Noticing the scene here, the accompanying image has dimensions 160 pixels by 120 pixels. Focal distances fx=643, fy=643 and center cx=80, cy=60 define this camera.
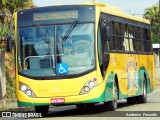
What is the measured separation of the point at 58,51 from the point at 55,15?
1167 millimetres

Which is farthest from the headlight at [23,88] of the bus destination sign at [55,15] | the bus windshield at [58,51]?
the bus destination sign at [55,15]

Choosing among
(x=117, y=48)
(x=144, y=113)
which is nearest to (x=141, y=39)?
(x=117, y=48)

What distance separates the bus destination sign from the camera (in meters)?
18.9

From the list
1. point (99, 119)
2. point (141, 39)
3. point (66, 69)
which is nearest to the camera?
point (99, 119)

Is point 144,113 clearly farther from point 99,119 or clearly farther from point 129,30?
point 129,30

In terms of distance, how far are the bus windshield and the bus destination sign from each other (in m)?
0.27

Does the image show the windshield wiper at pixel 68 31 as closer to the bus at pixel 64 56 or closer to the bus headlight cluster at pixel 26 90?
the bus at pixel 64 56

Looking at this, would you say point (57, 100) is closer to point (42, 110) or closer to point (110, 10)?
point (42, 110)

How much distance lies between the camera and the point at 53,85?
60.3 ft

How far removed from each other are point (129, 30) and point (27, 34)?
5.32m

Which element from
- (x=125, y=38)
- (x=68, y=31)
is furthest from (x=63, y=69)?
(x=125, y=38)

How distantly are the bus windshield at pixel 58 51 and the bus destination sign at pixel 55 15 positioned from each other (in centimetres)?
27

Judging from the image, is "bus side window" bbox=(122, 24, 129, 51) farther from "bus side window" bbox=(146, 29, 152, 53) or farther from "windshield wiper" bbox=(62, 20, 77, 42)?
"windshield wiper" bbox=(62, 20, 77, 42)

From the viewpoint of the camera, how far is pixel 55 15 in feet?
62.4
